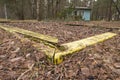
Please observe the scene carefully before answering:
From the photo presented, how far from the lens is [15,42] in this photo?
2.09 metres

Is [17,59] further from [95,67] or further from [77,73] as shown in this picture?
[95,67]

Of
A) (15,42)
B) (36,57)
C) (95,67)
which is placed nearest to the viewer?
(95,67)

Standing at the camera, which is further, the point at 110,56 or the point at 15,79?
the point at 110,56

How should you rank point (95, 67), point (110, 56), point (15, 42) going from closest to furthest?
1. point (95, 67)
2. point (110, 56)
3. point (15, 42)

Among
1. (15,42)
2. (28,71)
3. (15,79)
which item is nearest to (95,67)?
(28,71)

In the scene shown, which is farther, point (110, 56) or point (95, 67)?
point (110, 56)

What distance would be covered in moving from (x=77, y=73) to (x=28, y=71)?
43cm

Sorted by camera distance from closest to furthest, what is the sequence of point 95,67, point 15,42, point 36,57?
point 95,67, point 36,57, point 15,42

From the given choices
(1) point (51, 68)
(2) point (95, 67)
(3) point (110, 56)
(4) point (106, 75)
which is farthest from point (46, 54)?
(3) point (110, 56)

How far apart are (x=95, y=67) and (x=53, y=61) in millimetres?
408

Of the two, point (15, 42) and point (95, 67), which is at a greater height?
point (15, 42)

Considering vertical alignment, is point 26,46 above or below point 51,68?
above

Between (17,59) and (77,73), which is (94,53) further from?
(17,59)

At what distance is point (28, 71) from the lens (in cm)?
134
